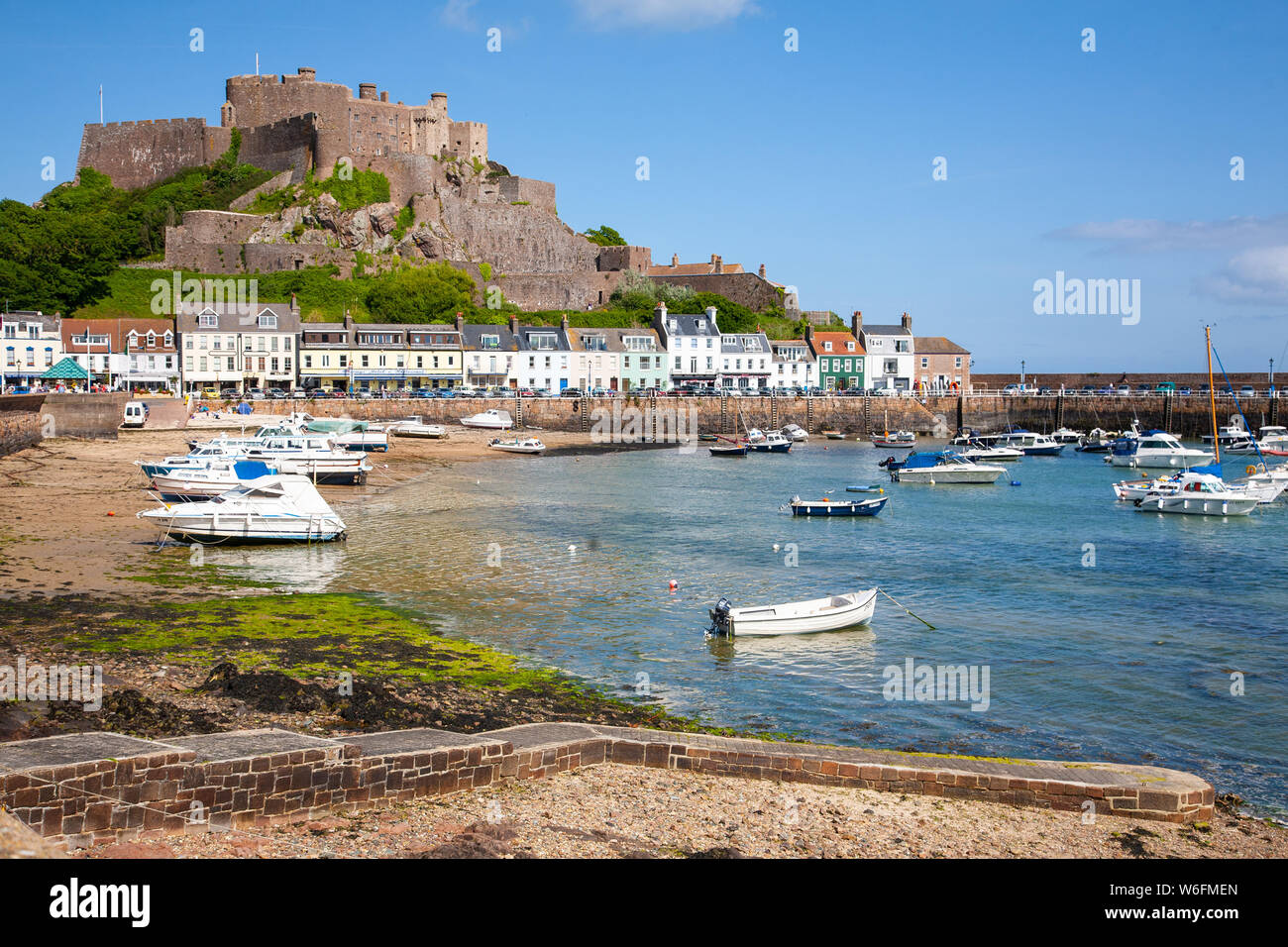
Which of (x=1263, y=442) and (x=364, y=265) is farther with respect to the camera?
(x=364, y=265)

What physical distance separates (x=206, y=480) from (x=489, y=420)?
37863mm

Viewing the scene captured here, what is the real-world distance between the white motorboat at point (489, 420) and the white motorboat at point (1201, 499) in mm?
39202

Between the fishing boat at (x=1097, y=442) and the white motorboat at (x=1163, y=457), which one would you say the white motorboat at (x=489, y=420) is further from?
the fishing boat at (x=1097, y=442)

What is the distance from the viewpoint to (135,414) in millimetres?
51906

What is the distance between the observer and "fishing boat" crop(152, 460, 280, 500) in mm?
28672

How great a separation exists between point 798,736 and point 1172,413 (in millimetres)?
73067

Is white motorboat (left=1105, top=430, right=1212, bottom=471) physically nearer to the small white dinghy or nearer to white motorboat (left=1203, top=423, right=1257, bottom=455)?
white motorboat (left=1203, top=423, right=1257, bottom=455)

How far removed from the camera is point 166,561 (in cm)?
2256

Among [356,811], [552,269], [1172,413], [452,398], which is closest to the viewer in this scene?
[356,811]

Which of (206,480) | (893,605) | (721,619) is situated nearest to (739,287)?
(206,480)

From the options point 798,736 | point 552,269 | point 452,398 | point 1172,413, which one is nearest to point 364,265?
point 552,269

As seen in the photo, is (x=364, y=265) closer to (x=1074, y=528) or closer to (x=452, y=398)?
(x=452, y=398)

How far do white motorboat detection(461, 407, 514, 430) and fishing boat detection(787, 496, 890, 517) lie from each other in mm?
33517
